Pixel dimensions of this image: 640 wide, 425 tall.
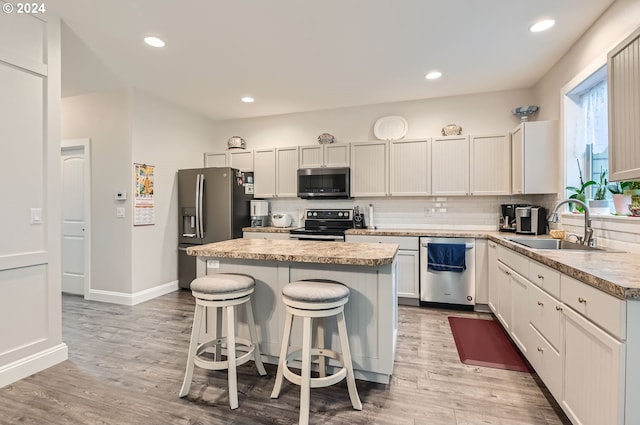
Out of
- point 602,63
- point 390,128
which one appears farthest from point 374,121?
point 602,63

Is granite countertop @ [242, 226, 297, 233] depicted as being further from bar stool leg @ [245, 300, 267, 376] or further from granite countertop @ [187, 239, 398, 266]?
bar stool leg @ [245, 300, 267, 376]

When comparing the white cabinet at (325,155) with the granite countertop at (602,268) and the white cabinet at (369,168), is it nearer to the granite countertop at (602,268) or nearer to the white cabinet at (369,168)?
the white cabinet at (369,168)

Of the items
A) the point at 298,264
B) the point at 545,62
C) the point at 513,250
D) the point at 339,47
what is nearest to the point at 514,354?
the point at 513,250

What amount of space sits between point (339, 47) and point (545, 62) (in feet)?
7.22

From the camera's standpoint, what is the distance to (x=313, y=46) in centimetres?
289

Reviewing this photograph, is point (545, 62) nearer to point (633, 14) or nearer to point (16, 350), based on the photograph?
point (633, 14)

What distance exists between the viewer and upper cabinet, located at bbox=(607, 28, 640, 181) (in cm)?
158

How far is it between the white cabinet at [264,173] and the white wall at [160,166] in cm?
106

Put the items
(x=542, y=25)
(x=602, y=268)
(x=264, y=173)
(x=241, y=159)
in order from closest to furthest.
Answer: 1. (x=602, y=268)
2. (x=542, y=25)
3. (x=264, y=173)
4. (x=241, y=159)

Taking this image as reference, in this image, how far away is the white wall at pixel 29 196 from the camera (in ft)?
7.17

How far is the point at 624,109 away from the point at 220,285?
2.53 metres

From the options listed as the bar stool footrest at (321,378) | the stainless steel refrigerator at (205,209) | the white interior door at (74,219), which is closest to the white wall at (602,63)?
the bar stool footrest at (321,378)

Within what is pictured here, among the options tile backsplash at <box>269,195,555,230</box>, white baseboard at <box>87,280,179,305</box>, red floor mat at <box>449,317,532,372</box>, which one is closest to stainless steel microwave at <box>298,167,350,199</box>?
tile backsplash at <box>269,195,555,230</box>

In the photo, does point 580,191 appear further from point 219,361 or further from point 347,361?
point 219,361
